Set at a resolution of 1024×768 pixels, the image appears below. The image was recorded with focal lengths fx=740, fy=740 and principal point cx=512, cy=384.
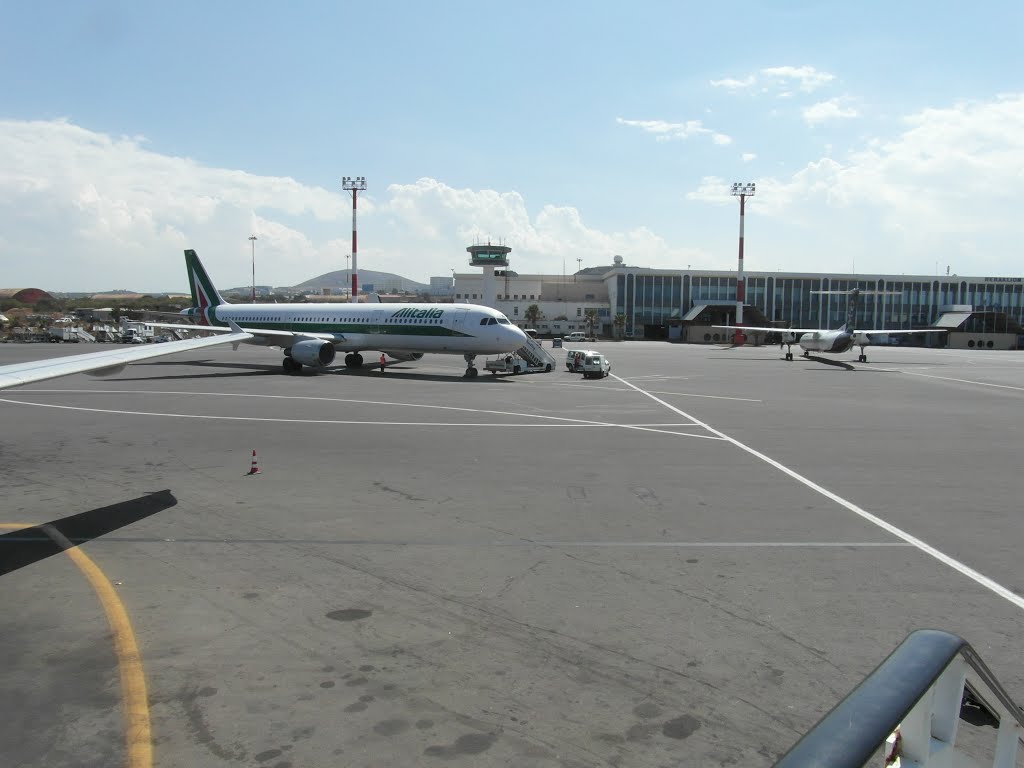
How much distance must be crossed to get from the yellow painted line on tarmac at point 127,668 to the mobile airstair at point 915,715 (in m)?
5.32

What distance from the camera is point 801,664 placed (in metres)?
7.16

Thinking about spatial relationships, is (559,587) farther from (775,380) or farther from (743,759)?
(775,380)

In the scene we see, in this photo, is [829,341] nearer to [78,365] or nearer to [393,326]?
[393,326]

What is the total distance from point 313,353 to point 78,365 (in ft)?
93.3

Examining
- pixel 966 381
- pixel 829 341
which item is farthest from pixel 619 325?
pixel 966 381

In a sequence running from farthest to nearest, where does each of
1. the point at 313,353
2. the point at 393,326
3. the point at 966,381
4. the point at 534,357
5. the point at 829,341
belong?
the point at 829,341 < the point at 534,357 < the point at 966,381 < the point at 393,326 < the point at 313,353

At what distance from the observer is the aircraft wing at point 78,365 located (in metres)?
10.0

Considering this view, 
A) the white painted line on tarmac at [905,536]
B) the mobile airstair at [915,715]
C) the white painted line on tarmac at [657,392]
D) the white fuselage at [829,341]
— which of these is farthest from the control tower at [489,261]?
the mobile airstair at [915,715]

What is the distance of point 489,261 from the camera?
142 metres

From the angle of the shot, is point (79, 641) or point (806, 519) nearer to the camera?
point (79, 641)

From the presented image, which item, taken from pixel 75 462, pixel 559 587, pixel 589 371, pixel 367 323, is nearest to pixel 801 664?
pixel 559 587

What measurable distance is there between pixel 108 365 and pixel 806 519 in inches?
462

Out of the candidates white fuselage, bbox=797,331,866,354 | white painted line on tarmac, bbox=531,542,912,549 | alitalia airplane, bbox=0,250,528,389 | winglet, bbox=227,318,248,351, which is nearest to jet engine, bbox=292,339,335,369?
alitalia airplane, bbox=0,250,528,389

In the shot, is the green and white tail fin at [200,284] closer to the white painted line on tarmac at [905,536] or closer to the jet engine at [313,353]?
the jet engine at [313,353]
